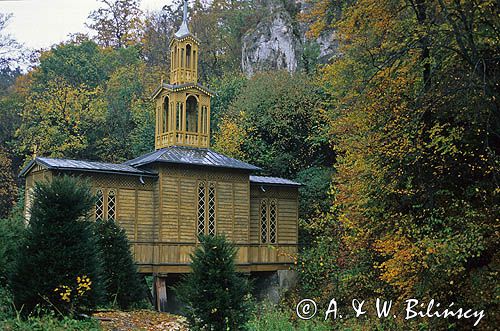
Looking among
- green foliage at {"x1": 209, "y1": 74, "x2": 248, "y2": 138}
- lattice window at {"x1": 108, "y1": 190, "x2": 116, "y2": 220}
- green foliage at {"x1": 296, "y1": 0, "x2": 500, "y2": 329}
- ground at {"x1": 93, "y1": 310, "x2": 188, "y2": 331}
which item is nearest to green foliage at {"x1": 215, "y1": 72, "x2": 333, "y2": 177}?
green foliage at {"x1": 209, "y1": 74, "x2": 248, "y2": 138}

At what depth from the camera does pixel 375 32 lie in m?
15.4

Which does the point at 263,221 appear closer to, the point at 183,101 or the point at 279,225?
the point at 279,225

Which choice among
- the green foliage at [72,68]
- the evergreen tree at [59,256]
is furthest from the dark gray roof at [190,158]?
the green foliage at [72,68]

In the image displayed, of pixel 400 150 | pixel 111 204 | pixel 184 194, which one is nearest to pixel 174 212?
pixel 184 194

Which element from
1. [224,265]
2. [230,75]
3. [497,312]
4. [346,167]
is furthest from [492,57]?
[230,75]

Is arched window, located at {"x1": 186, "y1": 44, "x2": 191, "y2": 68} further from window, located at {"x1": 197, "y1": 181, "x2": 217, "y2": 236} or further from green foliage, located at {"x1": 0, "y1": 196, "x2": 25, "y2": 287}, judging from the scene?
green foliage, located at {"x1": 0, "y1": 196, "x2": 25, "y2": 287}

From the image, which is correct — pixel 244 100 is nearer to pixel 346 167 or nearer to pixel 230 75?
pixel 230 75

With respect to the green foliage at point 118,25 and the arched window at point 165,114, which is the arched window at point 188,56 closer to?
the arched window at point 165,114

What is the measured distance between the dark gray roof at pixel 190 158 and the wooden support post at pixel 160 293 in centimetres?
340

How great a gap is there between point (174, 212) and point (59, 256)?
9.07 m

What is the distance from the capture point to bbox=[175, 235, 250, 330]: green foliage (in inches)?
Result: 456

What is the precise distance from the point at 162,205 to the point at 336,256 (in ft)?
18.1

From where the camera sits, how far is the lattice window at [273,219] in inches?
934

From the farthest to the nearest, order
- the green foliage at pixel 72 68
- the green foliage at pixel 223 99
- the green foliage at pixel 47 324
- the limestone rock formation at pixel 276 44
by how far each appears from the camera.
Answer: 1. the limestone rock formation at pixel 276 44
2. the green foliage at pixel 72 68
3. the green foliage at pixel 223 99
4. the green foliage at pixel 47 324
